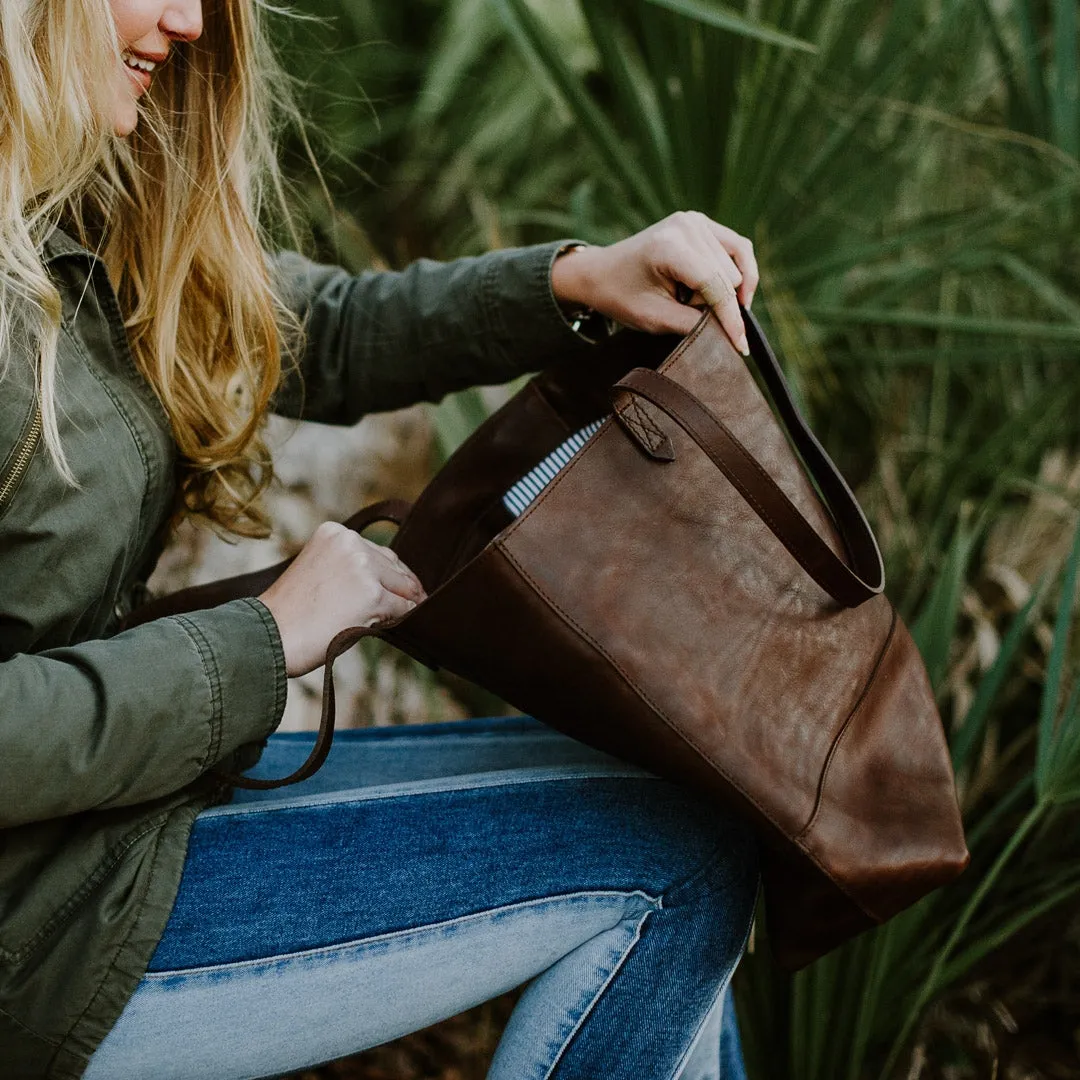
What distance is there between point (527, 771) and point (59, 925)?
1.01ft

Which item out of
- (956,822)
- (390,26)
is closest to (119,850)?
(956,822)

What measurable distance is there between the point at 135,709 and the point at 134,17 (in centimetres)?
44

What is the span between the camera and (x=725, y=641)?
73 cm

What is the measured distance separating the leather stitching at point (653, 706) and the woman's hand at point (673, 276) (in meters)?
0.27

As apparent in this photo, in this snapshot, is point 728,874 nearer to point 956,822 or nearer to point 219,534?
point 956,822

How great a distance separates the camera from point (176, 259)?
90 centimetres

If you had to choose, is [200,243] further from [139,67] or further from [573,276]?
[573,276]

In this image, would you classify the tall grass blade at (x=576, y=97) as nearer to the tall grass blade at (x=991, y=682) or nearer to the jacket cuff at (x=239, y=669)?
the tall grass blade at (x=991, y=682)

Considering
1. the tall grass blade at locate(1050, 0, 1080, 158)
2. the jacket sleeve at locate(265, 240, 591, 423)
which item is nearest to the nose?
the jacket sleeve at locate(265, 240, 591, 423)

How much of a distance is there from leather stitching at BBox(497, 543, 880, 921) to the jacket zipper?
29 centimetres

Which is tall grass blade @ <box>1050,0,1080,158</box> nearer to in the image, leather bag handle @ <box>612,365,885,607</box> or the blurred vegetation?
the blurred vegetation

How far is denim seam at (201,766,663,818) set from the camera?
791mm

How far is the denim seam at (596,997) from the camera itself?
0.76m

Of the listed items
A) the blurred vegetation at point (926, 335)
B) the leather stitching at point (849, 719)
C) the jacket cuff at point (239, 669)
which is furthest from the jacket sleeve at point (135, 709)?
the blurred vegetation at point (926, 335)
